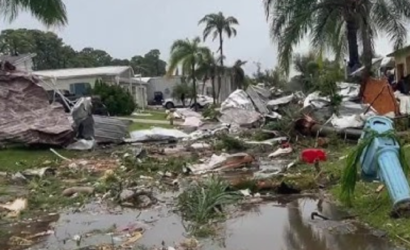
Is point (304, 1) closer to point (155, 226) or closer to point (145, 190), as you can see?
point (145, 190)

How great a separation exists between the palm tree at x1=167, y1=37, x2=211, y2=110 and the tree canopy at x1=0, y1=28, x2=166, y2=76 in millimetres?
11692

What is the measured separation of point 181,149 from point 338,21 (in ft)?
32.3

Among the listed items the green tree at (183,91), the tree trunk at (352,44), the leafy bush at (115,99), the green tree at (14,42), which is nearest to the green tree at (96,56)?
the green tree at (14,42)

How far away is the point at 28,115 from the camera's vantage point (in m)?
18.2

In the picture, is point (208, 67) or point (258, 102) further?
point (208, 67)

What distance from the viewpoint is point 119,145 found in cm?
1897

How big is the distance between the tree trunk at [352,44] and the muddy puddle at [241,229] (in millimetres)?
15550

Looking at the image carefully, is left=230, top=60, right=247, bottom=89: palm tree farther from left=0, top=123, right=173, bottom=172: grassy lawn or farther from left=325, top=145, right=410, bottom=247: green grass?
left=325, top=145, right=410, bottom=247: green grass

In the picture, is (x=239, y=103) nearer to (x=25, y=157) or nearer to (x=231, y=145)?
(x=231, y=145)

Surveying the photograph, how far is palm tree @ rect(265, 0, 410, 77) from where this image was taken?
883 inches

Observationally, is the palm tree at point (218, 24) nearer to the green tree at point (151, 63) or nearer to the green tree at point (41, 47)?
the green tree at point (41, 47)

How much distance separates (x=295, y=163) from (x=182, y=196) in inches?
152

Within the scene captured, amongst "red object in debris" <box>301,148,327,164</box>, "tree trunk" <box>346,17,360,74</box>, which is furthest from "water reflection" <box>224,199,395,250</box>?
"tree trunk" <box>346,17,360,74</box>

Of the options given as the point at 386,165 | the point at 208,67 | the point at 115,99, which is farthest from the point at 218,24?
the point at 386,165
